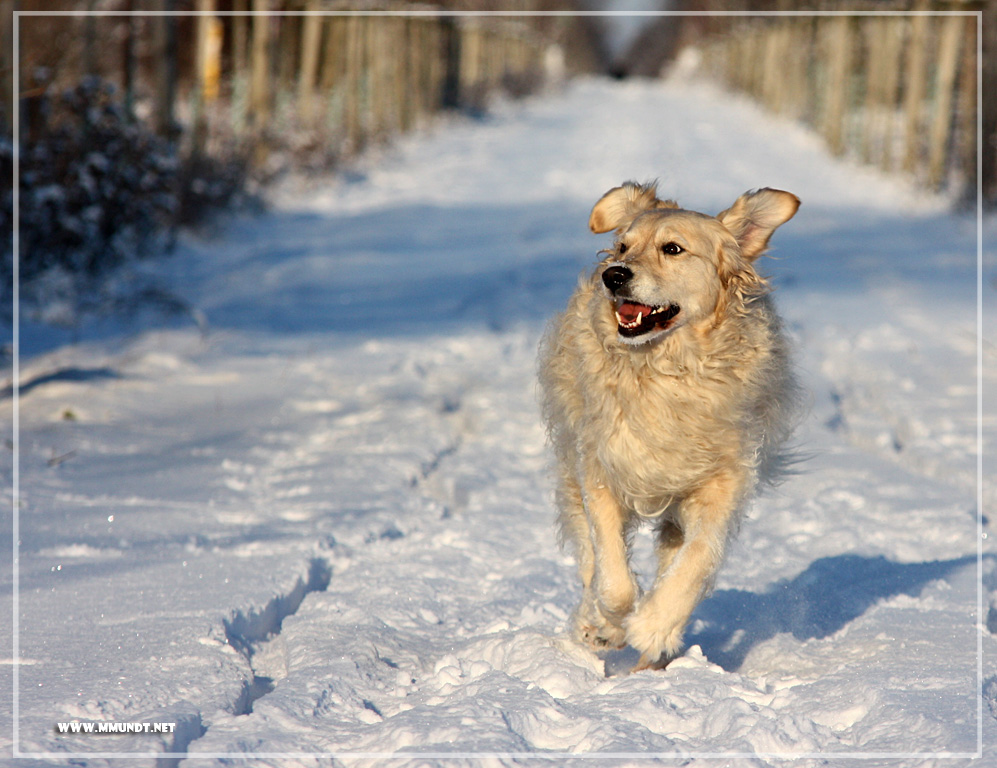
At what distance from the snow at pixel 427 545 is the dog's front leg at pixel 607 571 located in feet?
0.39

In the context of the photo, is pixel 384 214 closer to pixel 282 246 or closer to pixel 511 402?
pixel 282 246

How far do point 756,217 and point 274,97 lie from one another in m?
15.0

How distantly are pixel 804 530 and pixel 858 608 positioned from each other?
90 cm

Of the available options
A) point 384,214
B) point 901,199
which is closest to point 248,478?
point 384,214

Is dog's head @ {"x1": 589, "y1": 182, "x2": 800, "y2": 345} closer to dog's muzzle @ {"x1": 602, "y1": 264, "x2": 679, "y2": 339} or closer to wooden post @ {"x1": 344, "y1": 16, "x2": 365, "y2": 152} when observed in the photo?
dog's muzzle @ {"x1": 602, "y1": 264, "x2": 679, "y2": 339}

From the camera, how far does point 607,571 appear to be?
326 centimetres

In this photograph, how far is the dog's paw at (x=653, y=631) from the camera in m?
3.06

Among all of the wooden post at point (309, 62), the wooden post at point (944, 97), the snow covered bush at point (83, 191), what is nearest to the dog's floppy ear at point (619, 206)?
the snow covered bush at point (83, 191)

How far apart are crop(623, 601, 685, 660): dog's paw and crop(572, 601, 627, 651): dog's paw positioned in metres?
0.17

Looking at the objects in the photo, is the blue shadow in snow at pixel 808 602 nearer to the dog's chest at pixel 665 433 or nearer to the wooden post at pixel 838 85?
the dog's chest at pixel 665 433

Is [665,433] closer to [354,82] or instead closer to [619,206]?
[619,206]

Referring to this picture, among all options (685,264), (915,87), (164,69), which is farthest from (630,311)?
(915,87)

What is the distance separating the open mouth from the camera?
3256 millimetres

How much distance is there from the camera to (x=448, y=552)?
4.26 m
